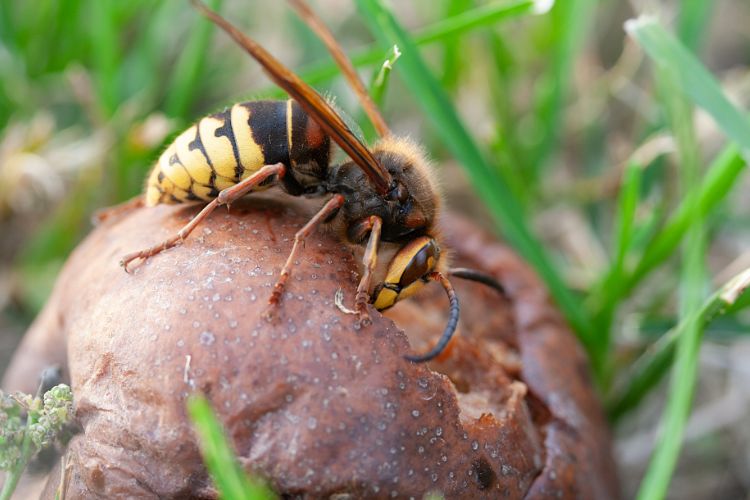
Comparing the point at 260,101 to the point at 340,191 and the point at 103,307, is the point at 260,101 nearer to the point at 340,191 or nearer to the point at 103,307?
the point at 340,191

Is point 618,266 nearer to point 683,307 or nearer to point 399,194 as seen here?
point 683,307

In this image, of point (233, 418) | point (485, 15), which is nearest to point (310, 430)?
point (233, 418)

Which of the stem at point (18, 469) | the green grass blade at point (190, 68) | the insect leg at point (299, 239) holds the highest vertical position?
the green grass blade at point (190, 68)

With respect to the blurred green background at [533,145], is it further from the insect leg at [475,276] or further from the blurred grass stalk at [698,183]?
the insect leg at [475,276]

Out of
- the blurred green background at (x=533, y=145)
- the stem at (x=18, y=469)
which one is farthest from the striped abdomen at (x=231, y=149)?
the stem at (x=18, y=469)

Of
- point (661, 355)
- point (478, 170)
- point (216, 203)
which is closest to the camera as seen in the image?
point (216, 203)

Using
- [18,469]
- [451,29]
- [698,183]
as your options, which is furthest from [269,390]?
[698,183]

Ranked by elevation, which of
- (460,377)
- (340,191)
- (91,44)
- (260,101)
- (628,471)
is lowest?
(628,471)
